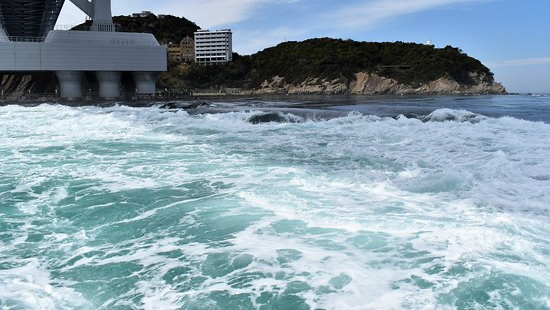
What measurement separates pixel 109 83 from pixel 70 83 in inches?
119

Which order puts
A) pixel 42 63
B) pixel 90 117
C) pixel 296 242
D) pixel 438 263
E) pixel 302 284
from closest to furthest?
1. pixel 302 284
2. pixel 438 263
3. pixel 296 242
4. pixel 90 117
5. pixel 42 63

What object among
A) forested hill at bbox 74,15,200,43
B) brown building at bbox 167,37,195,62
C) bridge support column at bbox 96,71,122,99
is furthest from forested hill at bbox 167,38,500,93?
bridge support column at bbox 96,71,122,99

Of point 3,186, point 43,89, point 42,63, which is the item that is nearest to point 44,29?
point 43,89

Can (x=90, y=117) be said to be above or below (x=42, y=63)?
below

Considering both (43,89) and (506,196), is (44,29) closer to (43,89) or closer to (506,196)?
(43,89)

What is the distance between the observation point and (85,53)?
3544 cm

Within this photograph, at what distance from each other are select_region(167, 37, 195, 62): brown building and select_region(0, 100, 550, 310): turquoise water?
96892 mm

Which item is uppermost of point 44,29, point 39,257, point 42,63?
point 44,29

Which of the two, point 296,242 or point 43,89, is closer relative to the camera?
point 296,242

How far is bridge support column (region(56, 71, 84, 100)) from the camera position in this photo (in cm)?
3625

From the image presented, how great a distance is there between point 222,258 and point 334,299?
125cm

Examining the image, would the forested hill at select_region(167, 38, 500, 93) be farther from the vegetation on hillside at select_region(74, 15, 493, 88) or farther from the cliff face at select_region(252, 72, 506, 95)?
the cliff face at select_region(252, 72, 506, 95)

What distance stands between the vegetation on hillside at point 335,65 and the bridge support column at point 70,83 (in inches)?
1832

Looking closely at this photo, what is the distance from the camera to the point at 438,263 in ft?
13.4
